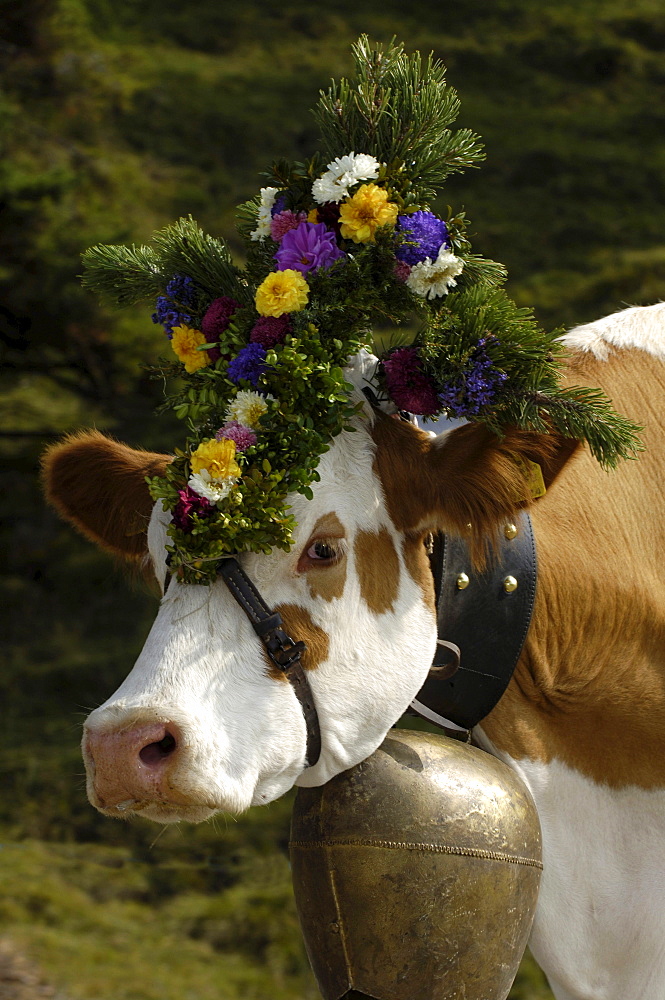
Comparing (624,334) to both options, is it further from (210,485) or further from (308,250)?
(210,485)

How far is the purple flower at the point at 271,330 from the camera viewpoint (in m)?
2.18

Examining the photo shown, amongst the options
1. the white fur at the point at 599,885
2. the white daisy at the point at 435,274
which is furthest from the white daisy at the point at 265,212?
the white fur at the point at 599,885

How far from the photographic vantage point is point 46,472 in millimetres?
2801

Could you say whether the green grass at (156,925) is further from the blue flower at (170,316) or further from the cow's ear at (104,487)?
the blue flower at (170,316)

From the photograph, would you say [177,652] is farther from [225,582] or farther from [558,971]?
[558,971]

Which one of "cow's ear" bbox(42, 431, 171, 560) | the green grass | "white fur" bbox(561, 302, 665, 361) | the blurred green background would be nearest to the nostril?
"cow's ear" bbox(42, 431, 171, 560)

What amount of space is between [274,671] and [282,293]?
0.73 metres

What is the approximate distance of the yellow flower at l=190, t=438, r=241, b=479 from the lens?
2.10m

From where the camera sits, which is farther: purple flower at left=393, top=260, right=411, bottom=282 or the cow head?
purple flower at left=393, top=260, right=411, bottom=282

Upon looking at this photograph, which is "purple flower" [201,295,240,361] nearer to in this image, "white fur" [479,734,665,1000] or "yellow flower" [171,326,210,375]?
"yellow flower" [171,326,210,375]

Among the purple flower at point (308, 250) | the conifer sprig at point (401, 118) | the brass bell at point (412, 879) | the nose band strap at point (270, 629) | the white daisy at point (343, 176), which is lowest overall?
the brass bell at point (412, 879)

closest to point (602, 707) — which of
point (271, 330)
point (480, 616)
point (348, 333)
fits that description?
point (480, 616)

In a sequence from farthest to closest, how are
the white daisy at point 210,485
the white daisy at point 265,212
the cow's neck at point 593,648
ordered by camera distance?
the cow's neck at point 593,648
the white daisy at point 265,212
the white daisy at point 210,485

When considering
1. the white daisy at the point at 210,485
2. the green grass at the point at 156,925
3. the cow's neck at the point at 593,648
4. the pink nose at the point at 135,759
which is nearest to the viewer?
the pink nose at the point at 135,759
